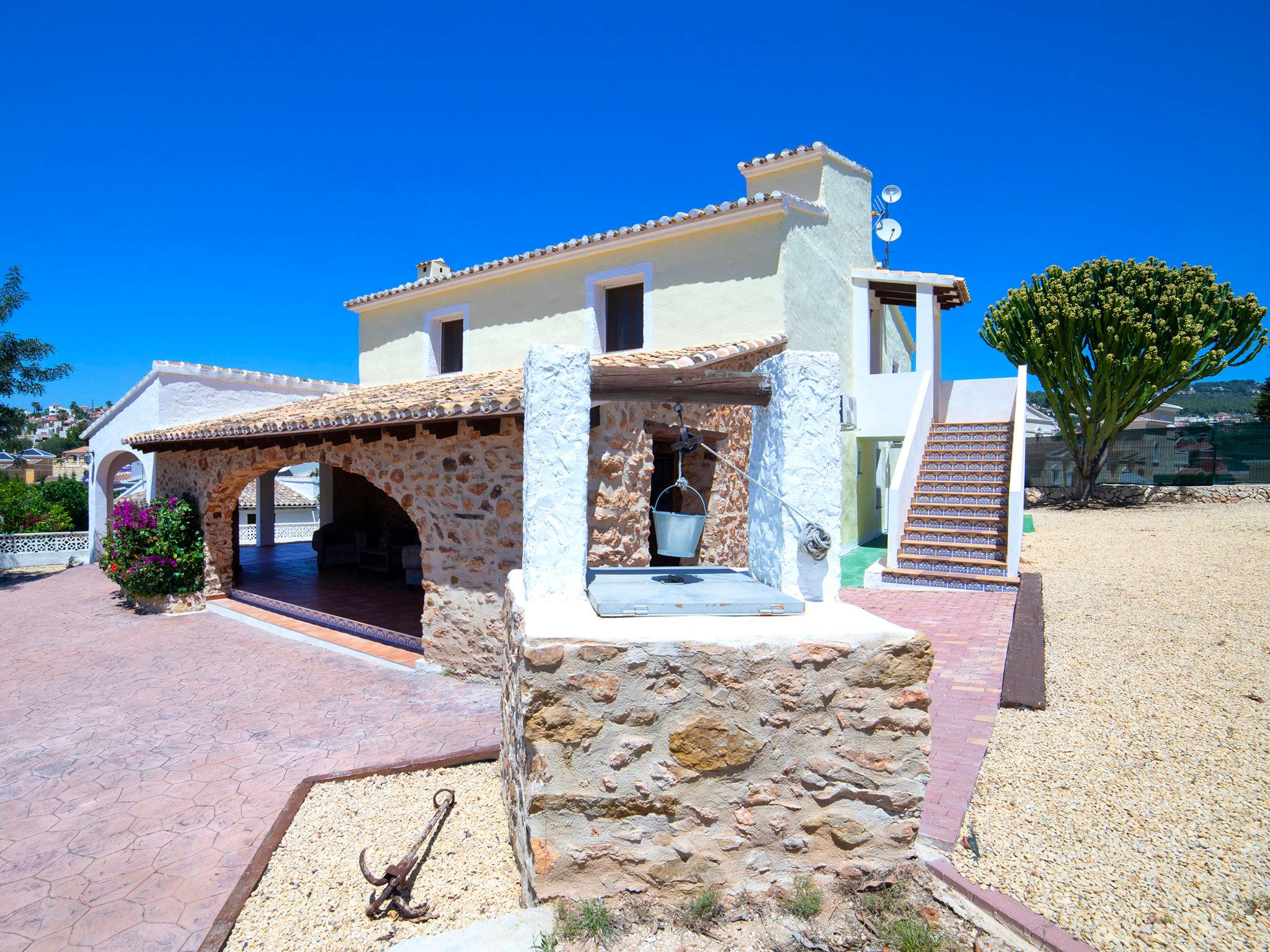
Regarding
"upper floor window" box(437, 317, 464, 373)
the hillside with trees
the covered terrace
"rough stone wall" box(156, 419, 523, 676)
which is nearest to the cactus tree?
the covered terrace

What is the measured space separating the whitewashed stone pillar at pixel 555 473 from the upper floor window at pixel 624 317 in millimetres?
8059

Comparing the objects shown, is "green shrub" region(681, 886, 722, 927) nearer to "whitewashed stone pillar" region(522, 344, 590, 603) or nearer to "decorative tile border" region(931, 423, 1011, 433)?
"whitewashed stone pillar" region(522, 344, 590, 603)

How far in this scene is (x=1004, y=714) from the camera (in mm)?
5461

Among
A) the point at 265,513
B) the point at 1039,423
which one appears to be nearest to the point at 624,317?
the point at 265,513

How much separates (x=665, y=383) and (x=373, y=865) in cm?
328

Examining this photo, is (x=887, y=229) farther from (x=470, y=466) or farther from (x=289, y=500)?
(x=289, y=500)

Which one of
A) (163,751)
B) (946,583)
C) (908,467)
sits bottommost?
(163,751)

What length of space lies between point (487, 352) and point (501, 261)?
1754 mm

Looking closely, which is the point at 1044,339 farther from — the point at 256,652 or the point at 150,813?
the point at 150,813

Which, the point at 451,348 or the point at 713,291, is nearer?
the point at 713,291

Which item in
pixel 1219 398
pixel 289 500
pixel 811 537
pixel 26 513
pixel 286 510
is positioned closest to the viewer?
pixel 811 537

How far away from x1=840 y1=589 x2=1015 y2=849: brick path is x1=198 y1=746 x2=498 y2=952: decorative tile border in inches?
126

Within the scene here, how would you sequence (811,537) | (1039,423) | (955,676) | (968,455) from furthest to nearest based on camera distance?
(1039,423) → (968,455) → (955,676) → (811,537)

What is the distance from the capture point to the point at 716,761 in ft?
10.8
